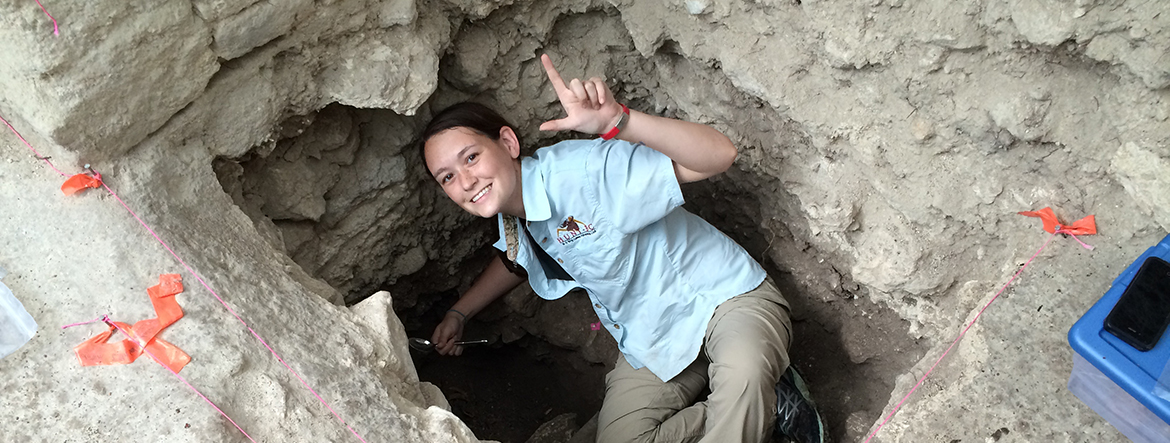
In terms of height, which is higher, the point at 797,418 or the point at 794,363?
the point at 797,418

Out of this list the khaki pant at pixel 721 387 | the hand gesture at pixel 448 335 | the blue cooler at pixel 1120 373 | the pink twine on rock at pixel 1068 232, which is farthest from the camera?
the hand gesture at pixel 448 335

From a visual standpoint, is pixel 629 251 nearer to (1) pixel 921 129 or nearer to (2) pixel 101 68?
(1) pixel 921 129

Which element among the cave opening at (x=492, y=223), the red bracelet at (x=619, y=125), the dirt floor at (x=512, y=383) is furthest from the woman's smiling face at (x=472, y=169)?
the dirt floor at (x=512, y=383)

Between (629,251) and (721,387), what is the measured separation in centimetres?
38

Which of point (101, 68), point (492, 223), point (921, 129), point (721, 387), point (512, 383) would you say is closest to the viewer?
point (101, 68)

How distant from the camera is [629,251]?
5.79 ft

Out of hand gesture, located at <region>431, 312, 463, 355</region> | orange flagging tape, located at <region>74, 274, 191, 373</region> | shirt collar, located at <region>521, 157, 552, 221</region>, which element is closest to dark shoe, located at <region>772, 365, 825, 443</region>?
shirt collar, located at <region>521, 157, 552, 221</region>

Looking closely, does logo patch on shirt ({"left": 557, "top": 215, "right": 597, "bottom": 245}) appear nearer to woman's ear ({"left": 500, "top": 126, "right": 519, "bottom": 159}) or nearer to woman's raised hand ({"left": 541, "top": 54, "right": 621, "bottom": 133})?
woman's ear ({"left": 500, "top": 126, "right": 519, "bottom": 159})

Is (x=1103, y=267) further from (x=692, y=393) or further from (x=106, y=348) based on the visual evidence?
(x=106, y=348)

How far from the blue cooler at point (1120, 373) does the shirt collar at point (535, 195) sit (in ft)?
3.35

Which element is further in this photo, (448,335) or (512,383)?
(512,383)

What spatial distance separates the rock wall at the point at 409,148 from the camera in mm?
1142

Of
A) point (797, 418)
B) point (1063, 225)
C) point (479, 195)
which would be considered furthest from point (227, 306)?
point (1063, 225)

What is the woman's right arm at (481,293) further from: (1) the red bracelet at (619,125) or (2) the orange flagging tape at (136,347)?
(2) the orange flagging tape at (136,347)
